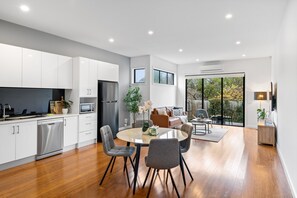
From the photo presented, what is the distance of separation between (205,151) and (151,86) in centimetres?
341

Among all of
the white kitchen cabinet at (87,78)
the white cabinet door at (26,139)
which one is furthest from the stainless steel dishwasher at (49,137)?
the white kitchen cabinet at (87,78)

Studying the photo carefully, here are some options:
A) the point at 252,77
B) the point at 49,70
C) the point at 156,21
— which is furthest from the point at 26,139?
the point at 252,77

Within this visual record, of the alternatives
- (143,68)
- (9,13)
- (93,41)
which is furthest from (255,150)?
(9,13)

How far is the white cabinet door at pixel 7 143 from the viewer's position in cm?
325

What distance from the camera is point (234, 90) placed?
26.7ft

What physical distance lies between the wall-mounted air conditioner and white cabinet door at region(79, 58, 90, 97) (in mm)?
5516

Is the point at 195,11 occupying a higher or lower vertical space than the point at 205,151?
higher

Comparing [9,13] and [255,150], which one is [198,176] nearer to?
[255,150]

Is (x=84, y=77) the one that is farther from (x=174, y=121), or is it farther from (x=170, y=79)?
(x=170, y=79)

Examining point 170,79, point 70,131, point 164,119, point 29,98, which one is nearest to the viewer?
point 29,98

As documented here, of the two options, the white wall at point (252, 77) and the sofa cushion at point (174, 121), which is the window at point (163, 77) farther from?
the white wall at point (252, 77)

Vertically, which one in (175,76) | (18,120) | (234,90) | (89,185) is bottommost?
(89,185)

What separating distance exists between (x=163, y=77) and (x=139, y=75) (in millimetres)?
1409

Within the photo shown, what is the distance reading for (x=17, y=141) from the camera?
3471 millimetres
